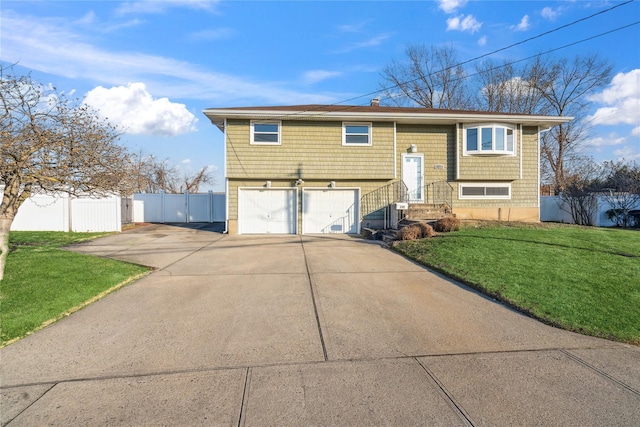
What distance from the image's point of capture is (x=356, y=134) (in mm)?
14867

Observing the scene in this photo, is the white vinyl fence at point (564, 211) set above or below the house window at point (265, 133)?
below

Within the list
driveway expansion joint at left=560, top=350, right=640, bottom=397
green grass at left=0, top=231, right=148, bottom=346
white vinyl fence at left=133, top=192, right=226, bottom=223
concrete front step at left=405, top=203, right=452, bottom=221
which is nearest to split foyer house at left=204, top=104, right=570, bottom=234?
concrete front step at left=405, top=203, right=452, bottom=221

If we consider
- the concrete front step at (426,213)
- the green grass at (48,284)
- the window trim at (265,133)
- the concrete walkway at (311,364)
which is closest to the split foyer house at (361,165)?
the window trim at (265,133)

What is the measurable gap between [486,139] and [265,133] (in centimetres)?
969

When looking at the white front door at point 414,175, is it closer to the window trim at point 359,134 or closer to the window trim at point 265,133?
the window trim at point 359,134

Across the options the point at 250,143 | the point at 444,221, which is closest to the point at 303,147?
the point at 250,143

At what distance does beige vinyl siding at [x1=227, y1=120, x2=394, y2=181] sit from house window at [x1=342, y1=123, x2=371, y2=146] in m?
0.20

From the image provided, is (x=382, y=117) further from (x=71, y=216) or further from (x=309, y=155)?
(x=71, y=216)

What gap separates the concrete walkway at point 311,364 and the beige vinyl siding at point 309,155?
29.1 ft

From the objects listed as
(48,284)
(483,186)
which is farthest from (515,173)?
(48,284)

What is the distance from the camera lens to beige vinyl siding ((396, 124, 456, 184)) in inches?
607

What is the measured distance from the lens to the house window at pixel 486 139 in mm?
15109

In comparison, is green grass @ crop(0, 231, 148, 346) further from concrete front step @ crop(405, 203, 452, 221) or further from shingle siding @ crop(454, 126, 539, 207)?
shingle siding @ crop(454, 126, 539, 207)

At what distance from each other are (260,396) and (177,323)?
2.21m
